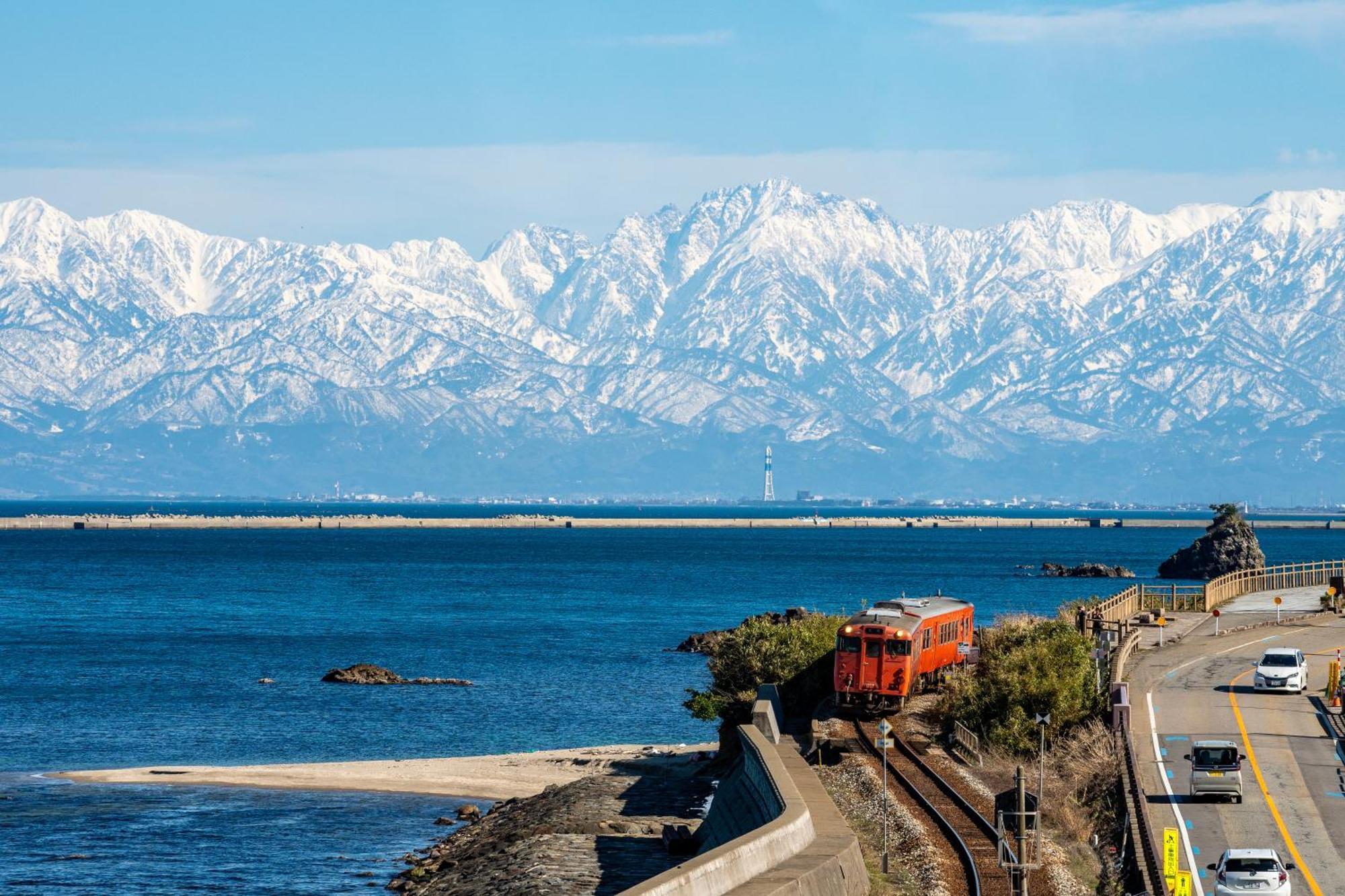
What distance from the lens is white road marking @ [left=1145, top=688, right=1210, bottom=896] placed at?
A: 3347cm

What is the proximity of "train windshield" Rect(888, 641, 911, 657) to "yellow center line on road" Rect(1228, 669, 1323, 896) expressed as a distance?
9.13 meters

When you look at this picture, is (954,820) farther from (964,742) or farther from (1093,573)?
(1093,573)

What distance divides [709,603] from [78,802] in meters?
92.4

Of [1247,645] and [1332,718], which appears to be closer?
[1332,718]

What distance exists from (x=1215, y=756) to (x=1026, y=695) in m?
8.66

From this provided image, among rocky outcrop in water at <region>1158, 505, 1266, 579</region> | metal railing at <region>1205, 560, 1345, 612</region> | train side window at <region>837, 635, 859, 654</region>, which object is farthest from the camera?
rocky outcrop in water at <region>1158, 505, 1266, 579</region>

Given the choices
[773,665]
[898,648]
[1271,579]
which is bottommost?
[773,665]

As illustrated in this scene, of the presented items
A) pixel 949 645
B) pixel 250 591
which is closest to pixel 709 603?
pixel 250 591

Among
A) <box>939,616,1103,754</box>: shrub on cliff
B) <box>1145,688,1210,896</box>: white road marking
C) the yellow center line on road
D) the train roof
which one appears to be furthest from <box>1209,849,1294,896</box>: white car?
the train roof

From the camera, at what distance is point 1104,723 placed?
48062 millimetres

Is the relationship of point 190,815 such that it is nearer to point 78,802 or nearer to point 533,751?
point 78,802

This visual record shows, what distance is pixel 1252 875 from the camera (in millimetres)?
31422

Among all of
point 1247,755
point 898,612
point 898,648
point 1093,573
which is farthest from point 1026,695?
point 1093,573

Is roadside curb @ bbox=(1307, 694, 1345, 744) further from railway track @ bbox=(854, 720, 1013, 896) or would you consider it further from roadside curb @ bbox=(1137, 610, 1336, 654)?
roadside curb @ bbox=(1137, 610, 1336, 654)
